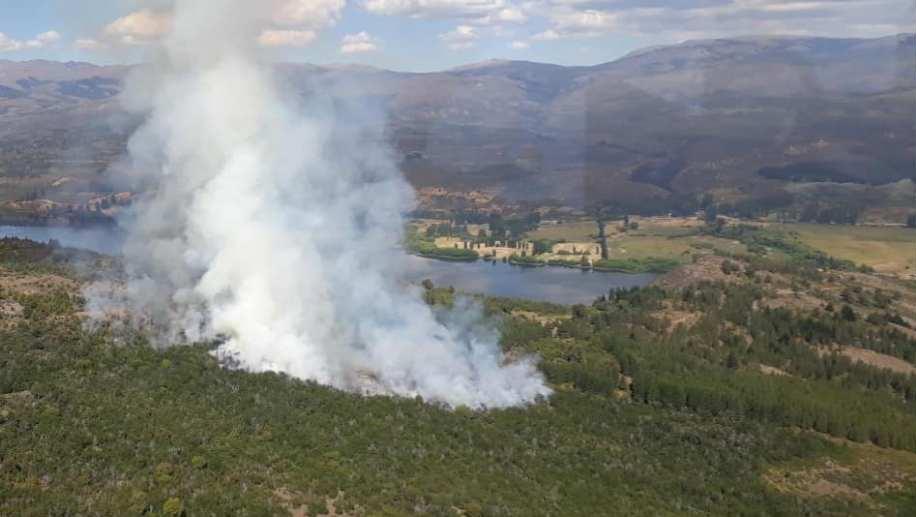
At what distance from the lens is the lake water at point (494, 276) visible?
90.1 m

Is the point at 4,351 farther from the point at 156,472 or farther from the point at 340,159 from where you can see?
the point at 340,159

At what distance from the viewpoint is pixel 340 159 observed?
59.8 metres

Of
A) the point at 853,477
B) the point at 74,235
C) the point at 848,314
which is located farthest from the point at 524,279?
the point at 853,477

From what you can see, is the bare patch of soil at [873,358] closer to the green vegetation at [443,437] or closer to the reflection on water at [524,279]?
the green vegetation at [443,437]

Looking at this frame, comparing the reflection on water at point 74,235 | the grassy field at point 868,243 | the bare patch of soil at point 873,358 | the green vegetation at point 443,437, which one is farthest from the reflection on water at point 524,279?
the reflection on water at point 74,235

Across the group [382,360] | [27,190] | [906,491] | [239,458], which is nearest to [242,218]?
[382,360]

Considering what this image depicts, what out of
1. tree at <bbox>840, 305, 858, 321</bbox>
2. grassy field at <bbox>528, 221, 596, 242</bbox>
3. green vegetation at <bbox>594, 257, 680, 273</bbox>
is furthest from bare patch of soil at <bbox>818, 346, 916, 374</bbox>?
grassy field at <bbox>528, 221, 596, 242</bbox>

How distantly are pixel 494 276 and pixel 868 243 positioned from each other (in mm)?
57798

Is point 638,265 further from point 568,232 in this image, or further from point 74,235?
point 74,235

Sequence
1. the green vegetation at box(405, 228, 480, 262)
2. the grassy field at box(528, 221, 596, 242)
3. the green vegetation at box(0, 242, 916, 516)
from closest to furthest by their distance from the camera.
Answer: the green vegetation at box(0, 242, 916, 516), the green vegetation at box(405, 228, 480, 262), the grassy field at box(528, 221, 596, 242)

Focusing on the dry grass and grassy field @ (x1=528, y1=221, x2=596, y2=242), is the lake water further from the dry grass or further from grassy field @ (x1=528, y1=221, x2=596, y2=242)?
the dry grass

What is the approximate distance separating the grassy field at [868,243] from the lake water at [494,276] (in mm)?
30506

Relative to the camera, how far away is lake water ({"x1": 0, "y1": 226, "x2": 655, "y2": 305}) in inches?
3546

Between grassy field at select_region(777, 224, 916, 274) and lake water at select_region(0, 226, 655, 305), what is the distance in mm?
30506
